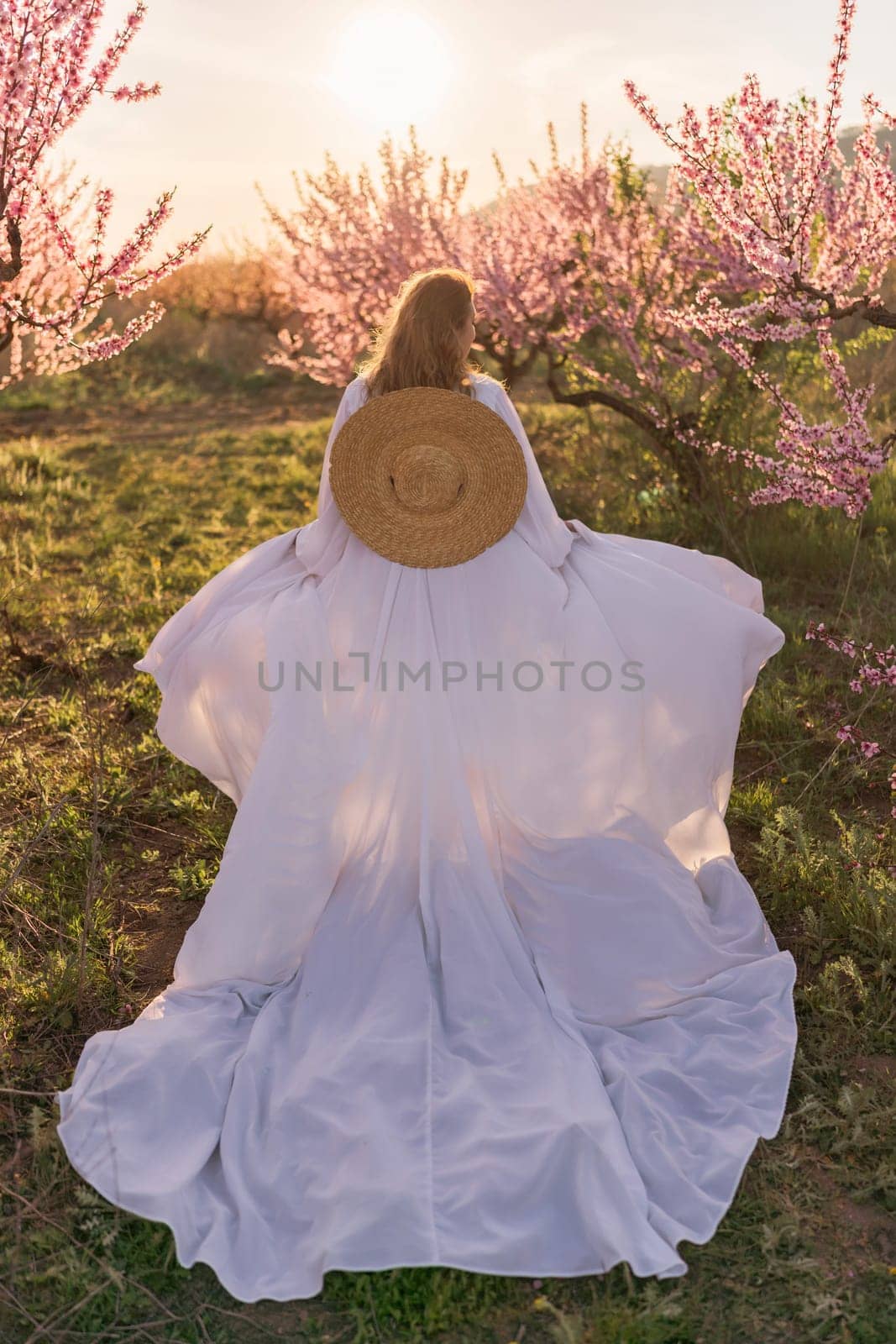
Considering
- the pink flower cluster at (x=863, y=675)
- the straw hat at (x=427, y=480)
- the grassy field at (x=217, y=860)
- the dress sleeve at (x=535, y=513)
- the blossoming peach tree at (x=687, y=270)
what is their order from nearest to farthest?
the grassy field at (x=217, y=860) < the straw hat at (x=427, y=480) < the dress sleeve at (x=535, y=513) < the pink flower cluster at (x=863, y=675) < the blossoming peach tree at (x=687, y=270)

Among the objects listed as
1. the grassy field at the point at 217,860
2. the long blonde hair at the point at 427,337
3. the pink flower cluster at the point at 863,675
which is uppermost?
the long blonde hair at the point at 427,337

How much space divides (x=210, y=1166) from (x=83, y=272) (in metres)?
4.30

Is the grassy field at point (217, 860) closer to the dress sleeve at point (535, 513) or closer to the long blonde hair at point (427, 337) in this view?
the dress sleeve at point (535, 513)

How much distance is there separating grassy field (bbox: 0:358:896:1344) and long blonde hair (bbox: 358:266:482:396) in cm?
157

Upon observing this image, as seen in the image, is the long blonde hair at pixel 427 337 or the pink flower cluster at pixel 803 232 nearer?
the long blonde hair at pixel 427 337

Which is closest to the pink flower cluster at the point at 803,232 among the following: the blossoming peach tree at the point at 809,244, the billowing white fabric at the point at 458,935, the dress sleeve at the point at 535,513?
the blossoming peach tree at the point at 809,244

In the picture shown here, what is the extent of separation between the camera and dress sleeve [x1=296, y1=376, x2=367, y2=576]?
136 inches

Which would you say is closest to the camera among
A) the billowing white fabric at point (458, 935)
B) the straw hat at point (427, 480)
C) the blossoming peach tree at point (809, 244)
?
the billowing white fabric at point (458, 935)

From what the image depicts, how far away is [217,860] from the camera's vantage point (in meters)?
4.03

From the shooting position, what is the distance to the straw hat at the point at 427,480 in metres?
3.25

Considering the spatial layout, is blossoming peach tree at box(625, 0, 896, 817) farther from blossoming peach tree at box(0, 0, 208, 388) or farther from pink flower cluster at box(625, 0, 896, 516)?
blossoming peach tree at box(0, 0, 208, 388)

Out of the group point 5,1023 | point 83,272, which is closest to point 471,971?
point 5,1023

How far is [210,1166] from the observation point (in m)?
2.57

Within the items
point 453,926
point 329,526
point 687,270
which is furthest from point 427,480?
point 687,270
